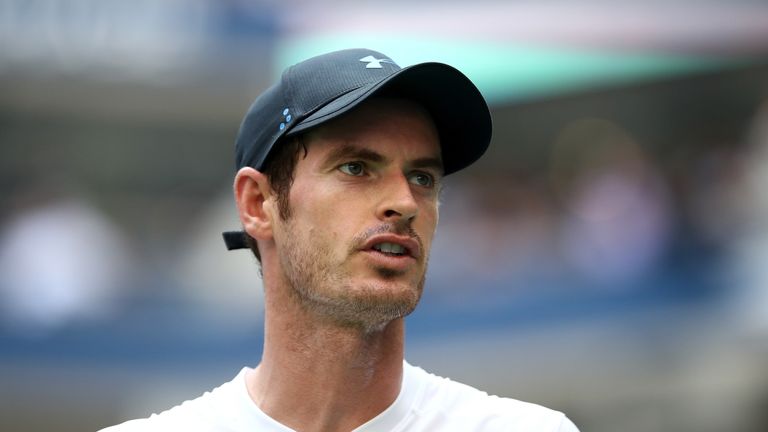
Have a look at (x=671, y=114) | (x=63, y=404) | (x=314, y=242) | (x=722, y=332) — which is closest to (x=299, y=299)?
(x=314, y=242)

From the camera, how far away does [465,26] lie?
12141 mm

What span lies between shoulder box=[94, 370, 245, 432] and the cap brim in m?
0.73

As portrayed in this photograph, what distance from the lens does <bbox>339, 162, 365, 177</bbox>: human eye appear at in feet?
10.2

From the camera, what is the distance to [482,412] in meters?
3.14

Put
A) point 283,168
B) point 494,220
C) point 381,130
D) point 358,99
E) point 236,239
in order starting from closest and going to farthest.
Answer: point 358,99
point 381,130
point 283,168
point 236,239
point 494,220

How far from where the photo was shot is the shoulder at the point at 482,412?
122 inches

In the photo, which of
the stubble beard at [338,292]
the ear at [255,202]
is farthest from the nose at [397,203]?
the ear at [255,202]

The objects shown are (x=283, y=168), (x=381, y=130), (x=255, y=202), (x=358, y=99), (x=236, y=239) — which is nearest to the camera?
(x=358, y=99)

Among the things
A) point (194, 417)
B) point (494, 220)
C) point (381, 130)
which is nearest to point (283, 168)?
point (381, 130)

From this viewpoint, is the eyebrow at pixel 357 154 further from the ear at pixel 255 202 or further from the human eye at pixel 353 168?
the ear at pixel 255 202

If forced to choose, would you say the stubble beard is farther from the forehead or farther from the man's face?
the forehead

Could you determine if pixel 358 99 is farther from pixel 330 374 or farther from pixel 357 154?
pixel 330 374

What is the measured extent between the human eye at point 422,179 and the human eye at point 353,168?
5.3 inches

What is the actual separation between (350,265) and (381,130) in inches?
14.0
